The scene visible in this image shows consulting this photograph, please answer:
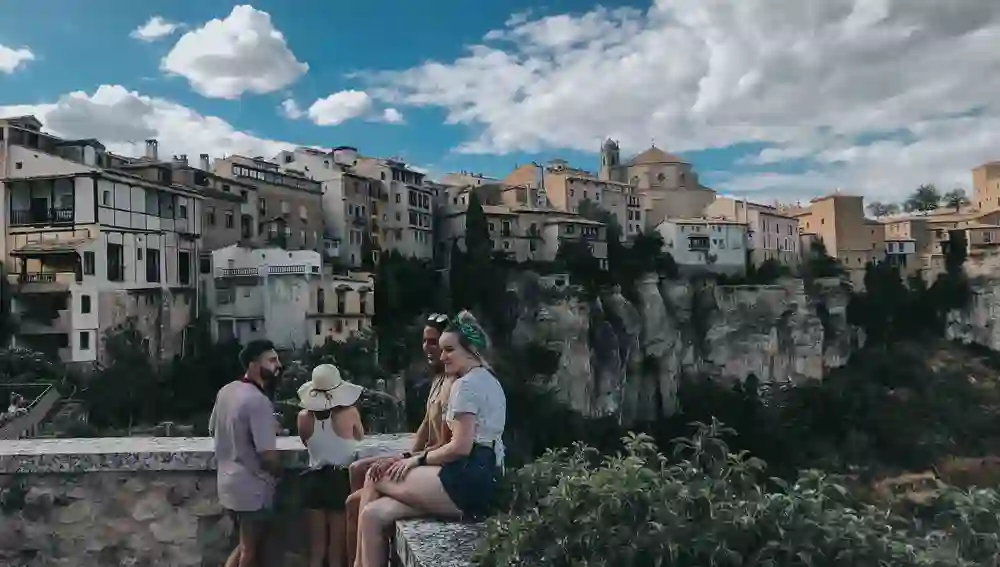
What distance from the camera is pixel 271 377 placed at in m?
3.92

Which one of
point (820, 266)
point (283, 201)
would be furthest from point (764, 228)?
point (283, 201)

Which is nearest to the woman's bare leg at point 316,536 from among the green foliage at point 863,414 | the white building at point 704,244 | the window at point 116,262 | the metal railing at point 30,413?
the metal railing at point 30,413

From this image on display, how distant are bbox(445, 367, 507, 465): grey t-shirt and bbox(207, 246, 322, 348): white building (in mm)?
27153

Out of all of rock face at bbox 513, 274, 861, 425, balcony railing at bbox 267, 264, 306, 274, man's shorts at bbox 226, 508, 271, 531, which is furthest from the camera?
rock face at bbox 513, 274, 861, 425

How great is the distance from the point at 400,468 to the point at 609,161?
194 ft

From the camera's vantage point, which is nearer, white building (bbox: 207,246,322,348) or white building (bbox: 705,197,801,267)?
white building (bbox: 207,246,322,348)

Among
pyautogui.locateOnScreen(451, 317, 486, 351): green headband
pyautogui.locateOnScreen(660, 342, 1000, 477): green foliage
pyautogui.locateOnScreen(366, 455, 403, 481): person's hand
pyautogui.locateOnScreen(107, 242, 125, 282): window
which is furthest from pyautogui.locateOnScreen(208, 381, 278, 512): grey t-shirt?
pyautogui.locateOnScreen(660, 342, 1000, 477): green foliage

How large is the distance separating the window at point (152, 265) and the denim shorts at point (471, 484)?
27.1 meters

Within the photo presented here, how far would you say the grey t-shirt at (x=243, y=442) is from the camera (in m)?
3.75

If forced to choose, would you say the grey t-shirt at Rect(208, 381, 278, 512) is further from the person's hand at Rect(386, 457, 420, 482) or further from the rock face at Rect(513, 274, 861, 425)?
the rock face at Rect(513, 274, 861, 425)

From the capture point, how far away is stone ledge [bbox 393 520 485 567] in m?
2.56

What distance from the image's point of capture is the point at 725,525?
6.83ft

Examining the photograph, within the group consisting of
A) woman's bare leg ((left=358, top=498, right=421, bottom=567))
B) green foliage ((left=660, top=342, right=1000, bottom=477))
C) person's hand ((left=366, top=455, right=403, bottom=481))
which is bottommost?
green foliage ((left=660, top=342, right=1000, bottom=477))

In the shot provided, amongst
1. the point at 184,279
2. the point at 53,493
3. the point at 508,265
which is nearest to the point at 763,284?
the point at 508,265
